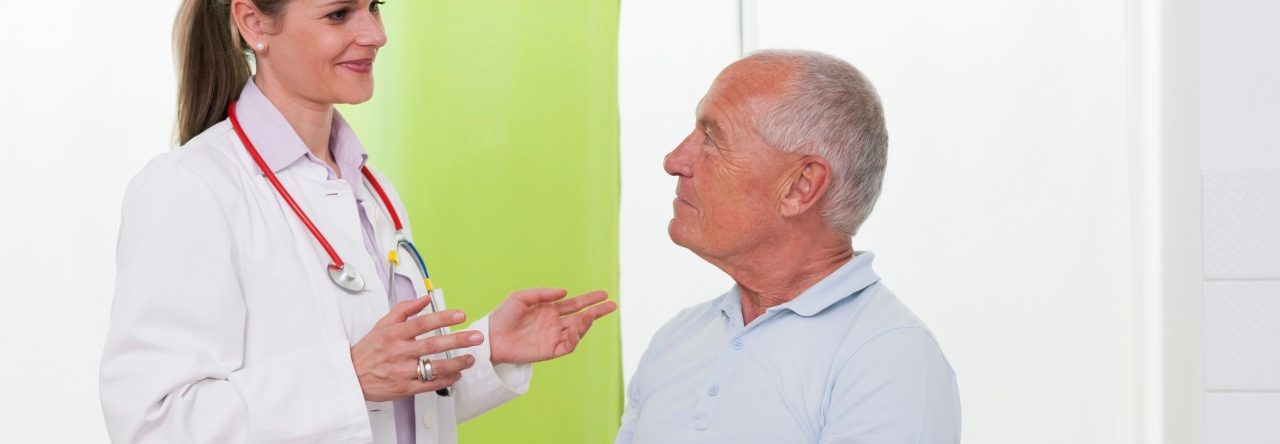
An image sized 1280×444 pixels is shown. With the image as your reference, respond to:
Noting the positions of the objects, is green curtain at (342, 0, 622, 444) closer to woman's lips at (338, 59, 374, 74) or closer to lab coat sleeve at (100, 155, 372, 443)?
woman's lips at (338, 59, 374, 74)

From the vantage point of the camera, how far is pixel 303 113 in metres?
1.44

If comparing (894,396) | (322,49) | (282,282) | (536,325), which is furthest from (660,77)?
(894,396)

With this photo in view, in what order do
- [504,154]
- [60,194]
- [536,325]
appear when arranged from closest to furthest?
[536,325] → [504,154] → [60,194]

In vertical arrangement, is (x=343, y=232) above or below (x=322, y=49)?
below

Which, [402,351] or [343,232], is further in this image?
[343,232]

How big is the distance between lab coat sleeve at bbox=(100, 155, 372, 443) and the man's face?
0.41m

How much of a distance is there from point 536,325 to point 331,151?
353 millimetres

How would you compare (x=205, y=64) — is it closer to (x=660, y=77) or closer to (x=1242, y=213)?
(x=660, y=77)

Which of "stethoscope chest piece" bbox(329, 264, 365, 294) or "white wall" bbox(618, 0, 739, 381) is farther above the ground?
"white wall" bbox(618, 0, 739, 381)

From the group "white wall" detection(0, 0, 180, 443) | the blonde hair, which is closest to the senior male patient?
the blonde hair

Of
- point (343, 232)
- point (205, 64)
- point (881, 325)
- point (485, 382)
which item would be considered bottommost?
point (485, 382)

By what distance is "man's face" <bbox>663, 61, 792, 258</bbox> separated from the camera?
1.28 metres

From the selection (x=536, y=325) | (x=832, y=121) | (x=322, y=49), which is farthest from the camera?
(x=536, y=325)

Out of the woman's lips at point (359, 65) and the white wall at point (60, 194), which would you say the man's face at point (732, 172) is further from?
the white wall at point (60, 194)
